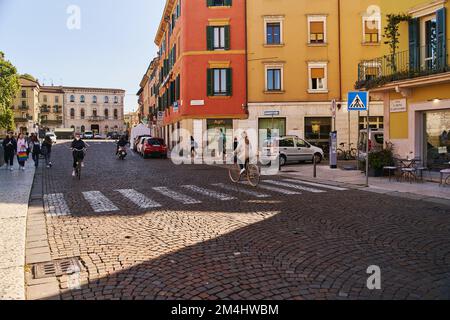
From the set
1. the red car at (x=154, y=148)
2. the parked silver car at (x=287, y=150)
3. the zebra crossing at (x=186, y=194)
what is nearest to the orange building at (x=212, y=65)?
the red car at (x=154, y=148)

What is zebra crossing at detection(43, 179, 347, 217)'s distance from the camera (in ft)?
32.4

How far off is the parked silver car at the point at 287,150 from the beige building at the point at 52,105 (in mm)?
102463

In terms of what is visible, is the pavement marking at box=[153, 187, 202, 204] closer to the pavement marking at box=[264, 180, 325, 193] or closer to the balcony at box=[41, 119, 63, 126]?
the pavement marking at box=[264, 180, 325, 193]

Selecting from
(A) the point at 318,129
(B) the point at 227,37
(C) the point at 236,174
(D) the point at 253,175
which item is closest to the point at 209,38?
(B) the point at 227,37

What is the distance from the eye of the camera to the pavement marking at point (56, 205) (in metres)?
9.12

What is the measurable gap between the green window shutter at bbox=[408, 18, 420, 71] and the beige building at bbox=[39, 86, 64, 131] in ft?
363

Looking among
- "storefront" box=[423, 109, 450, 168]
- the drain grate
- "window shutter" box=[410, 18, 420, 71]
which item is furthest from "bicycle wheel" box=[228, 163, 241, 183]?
the drain grate

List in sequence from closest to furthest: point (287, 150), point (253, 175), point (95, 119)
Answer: point (253, 175) → point (287, 150) → point (95, 119)

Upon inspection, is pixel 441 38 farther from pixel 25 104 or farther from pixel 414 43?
pixel 25 104

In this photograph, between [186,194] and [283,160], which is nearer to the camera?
[186,194]

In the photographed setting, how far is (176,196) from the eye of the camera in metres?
11.4

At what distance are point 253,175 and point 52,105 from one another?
11366cm

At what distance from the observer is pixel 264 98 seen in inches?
1181

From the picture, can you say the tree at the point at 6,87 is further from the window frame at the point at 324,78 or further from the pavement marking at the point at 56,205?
the pavement marking at the point at 56,205
